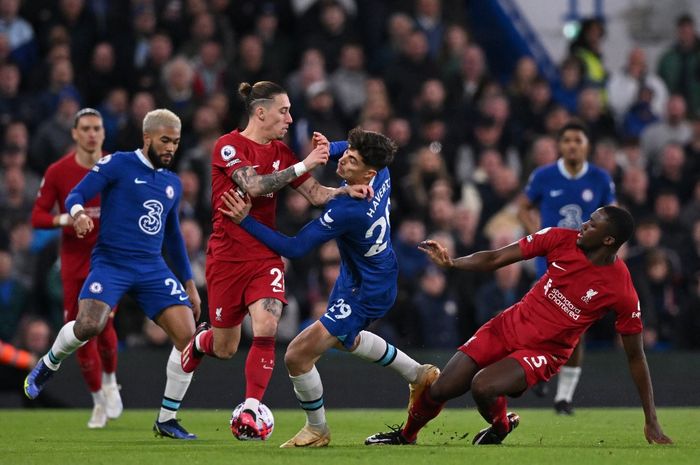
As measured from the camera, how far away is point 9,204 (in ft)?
53.3

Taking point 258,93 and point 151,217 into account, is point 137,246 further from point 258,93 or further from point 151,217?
point 258,93

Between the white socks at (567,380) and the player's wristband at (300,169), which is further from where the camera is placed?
the white socks at (567,380)

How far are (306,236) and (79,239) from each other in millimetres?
3290

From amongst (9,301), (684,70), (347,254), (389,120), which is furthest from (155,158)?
(684,70)

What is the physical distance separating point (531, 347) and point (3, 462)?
3497 mm

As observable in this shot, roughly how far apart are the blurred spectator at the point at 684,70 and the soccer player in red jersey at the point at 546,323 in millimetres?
10625

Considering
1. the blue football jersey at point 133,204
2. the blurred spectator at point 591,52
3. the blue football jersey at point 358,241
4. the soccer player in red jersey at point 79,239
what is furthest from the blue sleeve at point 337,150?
the blurred spectator at point 591,52

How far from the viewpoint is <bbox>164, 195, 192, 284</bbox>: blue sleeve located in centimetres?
1133

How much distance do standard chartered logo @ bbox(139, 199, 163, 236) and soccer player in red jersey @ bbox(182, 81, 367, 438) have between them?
115 cm

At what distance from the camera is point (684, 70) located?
2002cm

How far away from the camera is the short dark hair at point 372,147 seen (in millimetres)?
9680

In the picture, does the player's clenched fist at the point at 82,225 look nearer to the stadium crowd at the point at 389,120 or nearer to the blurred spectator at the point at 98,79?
the stadium crowd at the point at 389,120

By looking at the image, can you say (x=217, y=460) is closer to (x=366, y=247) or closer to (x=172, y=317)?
(x=366, y=247)

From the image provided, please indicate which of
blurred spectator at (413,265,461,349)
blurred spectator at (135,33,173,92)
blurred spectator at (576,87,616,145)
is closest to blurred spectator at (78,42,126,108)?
blurred spectator at (135,33,173,92)
